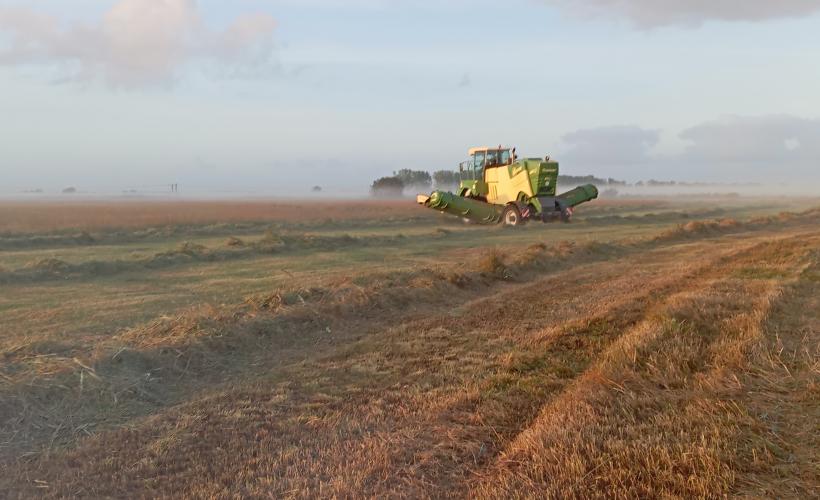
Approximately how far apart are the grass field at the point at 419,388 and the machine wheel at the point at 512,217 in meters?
17.7

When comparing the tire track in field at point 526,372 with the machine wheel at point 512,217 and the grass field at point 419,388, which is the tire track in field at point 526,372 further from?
the machine wheel at point 512,217

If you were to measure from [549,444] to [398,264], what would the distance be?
41.6ft

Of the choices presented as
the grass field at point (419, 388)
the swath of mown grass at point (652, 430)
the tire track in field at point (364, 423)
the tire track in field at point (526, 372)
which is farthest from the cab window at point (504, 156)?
the swath of mown grass at point (652, 430)

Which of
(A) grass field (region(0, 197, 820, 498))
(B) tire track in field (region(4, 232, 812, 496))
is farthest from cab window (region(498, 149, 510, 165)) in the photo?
(B) tire track in field (region(4, 232, 812, 496))

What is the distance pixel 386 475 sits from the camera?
13.5ft

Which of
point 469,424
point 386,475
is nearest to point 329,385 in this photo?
point 469,424

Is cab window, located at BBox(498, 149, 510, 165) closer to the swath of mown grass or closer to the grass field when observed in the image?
the grass field

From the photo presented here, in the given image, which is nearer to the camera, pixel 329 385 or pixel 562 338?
pixel 329 385

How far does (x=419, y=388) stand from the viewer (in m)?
5.93

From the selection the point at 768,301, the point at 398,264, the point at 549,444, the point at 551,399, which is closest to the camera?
the point at 549,444

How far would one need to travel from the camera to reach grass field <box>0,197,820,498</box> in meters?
4.09

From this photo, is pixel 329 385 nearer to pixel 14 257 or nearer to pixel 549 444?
pixel 549 444

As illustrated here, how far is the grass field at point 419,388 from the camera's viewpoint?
13.4ft

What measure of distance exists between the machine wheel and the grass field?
17.7 metres
